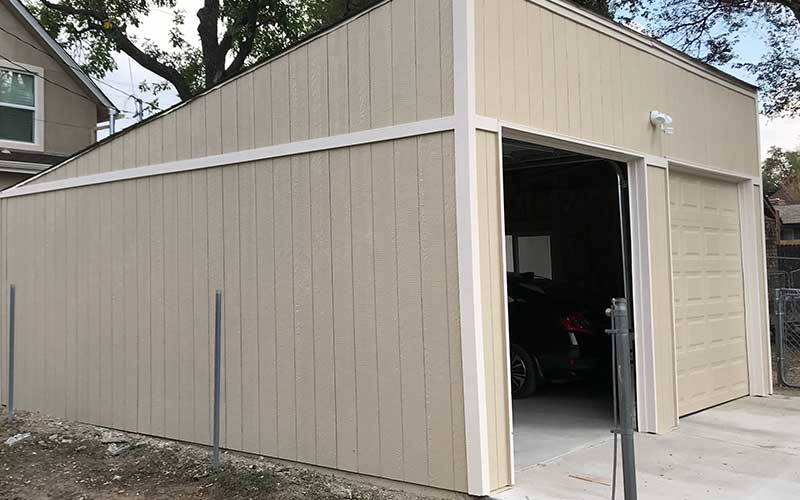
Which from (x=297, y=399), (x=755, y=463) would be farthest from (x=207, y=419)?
(x=755, y=463)

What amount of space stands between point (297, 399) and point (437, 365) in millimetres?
1408

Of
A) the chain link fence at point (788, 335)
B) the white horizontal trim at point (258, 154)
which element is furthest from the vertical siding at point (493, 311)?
the chain link fence at point (788, 335)

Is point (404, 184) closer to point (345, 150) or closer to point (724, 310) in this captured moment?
point (345, 150)

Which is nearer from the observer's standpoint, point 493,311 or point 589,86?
point 493,311

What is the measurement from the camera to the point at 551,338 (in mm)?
7395

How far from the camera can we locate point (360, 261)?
5.21 meters

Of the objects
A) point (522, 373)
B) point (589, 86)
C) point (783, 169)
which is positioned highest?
point (783, 169)

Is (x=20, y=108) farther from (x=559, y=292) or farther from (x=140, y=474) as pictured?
(x=559, y=292)

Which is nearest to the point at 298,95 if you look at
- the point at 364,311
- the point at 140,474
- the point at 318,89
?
the point at 318,89

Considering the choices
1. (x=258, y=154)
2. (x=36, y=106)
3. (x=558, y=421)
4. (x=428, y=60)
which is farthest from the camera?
(x=36, y=106)

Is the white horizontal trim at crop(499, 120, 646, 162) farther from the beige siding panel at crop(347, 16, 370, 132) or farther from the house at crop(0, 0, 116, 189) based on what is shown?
the house at crop(0, 0, 116, 189)

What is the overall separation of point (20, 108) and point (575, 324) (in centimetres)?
1045

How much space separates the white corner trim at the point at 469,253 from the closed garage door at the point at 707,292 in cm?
306

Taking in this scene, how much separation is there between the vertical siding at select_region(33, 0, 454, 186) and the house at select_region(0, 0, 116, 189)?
6650 millimetres
